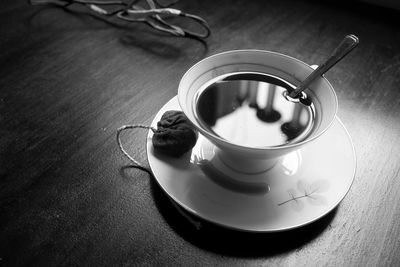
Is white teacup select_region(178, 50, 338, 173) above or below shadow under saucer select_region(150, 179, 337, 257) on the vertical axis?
above

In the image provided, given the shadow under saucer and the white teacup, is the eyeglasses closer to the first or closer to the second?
the white teacup

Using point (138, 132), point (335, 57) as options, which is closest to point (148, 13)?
point (138, 132)

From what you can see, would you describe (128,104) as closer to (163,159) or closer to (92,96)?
(92,96)

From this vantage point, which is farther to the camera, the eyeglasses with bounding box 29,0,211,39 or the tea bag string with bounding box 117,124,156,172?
the eyeglasses with bounding box 29,0,211,39

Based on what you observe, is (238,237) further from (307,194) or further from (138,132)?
(138,132)

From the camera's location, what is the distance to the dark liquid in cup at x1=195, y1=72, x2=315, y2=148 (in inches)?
20.4

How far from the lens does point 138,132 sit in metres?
0.60

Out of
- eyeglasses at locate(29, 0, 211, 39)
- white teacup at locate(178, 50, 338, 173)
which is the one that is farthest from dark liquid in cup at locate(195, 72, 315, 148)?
eyeglasses at locate(29, 0, 211, 39)

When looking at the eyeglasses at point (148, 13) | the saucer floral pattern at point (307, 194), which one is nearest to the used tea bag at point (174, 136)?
the saucer floral pattern at point (307, 194)

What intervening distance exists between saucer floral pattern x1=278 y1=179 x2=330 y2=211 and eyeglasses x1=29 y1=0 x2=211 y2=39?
1.43 ft

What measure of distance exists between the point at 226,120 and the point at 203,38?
1.06 feet

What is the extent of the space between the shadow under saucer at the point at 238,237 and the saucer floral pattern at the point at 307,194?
0.08ft

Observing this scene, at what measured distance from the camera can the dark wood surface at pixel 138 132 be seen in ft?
1.49

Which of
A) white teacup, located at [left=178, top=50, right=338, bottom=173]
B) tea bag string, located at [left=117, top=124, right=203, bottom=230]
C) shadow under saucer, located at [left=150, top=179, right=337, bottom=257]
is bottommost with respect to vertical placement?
shadow under saucer, located at [left=150, top=179, right=337, bottom=257]
